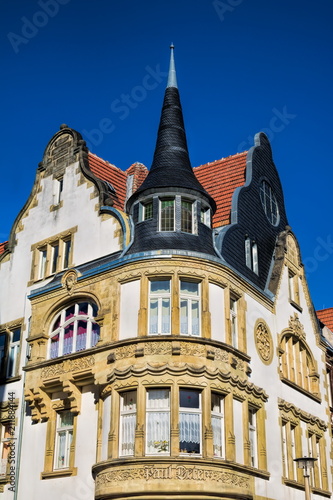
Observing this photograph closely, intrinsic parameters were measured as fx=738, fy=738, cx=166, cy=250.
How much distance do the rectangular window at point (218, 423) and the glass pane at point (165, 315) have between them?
107 inches

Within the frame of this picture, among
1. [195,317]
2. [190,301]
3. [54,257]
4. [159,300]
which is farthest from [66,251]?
[195,317]

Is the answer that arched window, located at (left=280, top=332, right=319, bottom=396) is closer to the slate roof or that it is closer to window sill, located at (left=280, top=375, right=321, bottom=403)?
window sill, located at (left=280, top=375, right=321, bottom=403)

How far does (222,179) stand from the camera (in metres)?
33.9

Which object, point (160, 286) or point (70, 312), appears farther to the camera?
point (70, 312)

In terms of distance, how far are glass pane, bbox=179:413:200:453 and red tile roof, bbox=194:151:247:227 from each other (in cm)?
979

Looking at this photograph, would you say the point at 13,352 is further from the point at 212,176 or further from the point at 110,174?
the point at 212,176

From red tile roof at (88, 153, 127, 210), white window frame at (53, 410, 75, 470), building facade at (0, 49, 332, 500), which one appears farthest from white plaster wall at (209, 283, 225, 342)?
red tile roof at (88, 153, 127, 210)

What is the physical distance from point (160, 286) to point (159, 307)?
0.80m

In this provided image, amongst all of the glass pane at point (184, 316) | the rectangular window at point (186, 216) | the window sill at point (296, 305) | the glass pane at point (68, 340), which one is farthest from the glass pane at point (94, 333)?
the window sill at point (296, 305)

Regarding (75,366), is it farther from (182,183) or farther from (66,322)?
(182,183)

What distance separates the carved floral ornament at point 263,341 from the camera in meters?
28.3

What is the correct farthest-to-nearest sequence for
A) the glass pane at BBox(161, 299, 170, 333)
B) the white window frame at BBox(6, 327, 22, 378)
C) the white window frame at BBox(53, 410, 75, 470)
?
the white window frame at BBox(6, 327, 22, 378)
the white window frame at BBox(53, 410, 75, 470)
the glass pane at BBox(161, 299, 170, 333)

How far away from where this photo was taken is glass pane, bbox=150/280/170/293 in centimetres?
2562

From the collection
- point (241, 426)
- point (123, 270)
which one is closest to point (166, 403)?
point (241, 426)
